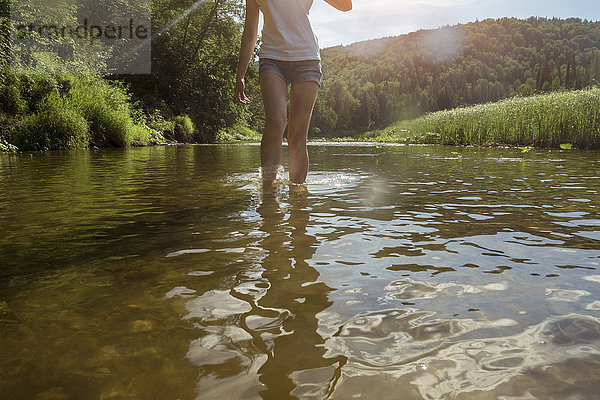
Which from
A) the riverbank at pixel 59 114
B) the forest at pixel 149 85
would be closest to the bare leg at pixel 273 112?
the riverbank at pixel 59 114

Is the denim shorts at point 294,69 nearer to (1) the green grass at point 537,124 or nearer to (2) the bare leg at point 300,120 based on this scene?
(2) the bare leg at point 300,120

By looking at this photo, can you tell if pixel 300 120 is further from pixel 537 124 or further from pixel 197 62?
pixel 197 62

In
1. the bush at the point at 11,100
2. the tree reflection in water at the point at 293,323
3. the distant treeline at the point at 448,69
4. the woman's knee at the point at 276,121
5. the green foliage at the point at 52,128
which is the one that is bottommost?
the tree reflection in water at the point at 293,323

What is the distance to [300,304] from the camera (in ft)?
4.18

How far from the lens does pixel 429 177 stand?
506cm

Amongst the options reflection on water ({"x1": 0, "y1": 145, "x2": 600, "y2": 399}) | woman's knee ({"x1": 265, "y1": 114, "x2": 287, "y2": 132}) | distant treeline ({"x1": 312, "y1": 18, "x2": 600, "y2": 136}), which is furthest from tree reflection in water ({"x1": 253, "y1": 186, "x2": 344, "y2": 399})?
distant treeline ({"x1": 312, "y1": 18, "x2": 600, "y2": 136})

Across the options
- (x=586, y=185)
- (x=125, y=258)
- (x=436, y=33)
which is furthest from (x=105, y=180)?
(x=436, y=33)

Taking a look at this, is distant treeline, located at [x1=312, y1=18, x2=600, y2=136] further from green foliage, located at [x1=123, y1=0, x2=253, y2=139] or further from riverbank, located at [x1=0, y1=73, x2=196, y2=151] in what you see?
riverbank, located at [x1=0, y1=73, x2=196, y2=151]

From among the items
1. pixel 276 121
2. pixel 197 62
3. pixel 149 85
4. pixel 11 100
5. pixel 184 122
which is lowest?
pixel 276 121

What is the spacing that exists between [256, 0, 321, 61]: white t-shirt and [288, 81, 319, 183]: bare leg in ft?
0.89

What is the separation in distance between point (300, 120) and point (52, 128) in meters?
10.1

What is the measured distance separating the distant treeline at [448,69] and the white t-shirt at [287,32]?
246 feet

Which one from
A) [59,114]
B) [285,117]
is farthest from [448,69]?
[285,117]

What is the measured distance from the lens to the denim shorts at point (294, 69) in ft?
12.5
